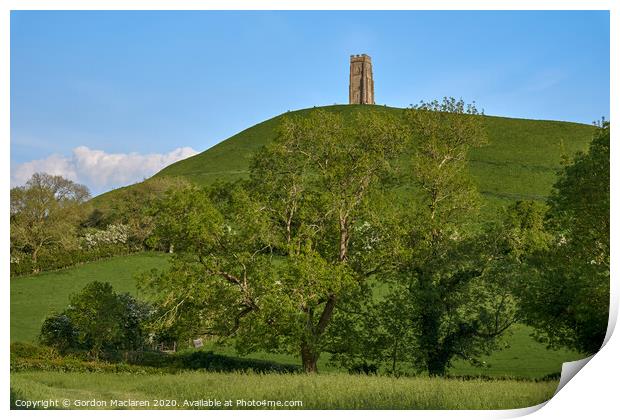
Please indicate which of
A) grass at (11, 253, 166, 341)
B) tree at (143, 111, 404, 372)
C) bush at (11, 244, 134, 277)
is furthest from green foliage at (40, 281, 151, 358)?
tree at (143, 111, 404, 372)

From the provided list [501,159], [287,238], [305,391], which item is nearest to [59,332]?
[287,238]

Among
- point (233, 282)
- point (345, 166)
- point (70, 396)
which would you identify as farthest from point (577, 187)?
point (70, 396)

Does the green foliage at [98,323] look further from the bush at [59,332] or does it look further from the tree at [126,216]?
the tree at [126,216]

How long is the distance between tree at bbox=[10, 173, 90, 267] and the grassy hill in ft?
21.0

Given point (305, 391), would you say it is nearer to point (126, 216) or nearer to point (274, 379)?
point (274, 379)

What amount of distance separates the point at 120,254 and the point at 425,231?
7.91 meters

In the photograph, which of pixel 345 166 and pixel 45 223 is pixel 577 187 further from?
pixel 45 223

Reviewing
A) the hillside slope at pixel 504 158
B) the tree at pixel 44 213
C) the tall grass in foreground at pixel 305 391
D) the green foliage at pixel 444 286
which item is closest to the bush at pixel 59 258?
the tree at pixel 44 213

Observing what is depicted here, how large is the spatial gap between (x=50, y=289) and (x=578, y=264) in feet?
39.8

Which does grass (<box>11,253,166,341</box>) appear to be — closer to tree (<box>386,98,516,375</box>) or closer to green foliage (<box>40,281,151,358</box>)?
green foliage (<box>40,281,151,358</box>)

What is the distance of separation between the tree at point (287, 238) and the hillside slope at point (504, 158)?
1277 mm

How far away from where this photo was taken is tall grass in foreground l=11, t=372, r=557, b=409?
41.7ft

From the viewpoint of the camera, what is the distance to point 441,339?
18.6 metres

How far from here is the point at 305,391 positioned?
43.1 ft
